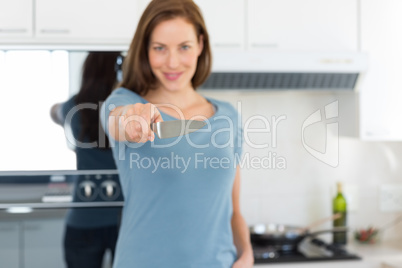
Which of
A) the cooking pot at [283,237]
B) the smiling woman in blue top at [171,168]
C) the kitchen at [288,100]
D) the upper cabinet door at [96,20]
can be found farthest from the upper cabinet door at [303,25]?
the cooking pot at [283,237]

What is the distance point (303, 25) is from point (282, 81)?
20 cm

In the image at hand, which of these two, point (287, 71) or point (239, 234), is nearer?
point (239, 234)

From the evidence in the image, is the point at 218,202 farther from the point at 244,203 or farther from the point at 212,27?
the point at 244,203

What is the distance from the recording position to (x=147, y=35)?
1.26 metres

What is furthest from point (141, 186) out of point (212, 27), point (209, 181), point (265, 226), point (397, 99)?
point (397, 99)

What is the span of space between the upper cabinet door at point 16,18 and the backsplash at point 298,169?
81 centimetres

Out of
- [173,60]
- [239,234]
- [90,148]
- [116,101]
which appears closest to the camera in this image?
[116,101]

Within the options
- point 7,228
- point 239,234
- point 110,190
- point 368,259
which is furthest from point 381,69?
point 7,228

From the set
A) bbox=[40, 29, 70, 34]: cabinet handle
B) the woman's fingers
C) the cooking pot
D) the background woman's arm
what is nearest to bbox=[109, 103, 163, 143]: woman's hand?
the woman's fingers

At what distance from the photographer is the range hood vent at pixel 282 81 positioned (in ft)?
6.07

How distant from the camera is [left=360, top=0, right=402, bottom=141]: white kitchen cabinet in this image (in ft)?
6.23

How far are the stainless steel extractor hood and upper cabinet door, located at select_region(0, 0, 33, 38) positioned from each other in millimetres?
600

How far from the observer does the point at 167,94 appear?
1347 millimetres

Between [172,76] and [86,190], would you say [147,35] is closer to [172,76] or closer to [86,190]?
[172,76]
